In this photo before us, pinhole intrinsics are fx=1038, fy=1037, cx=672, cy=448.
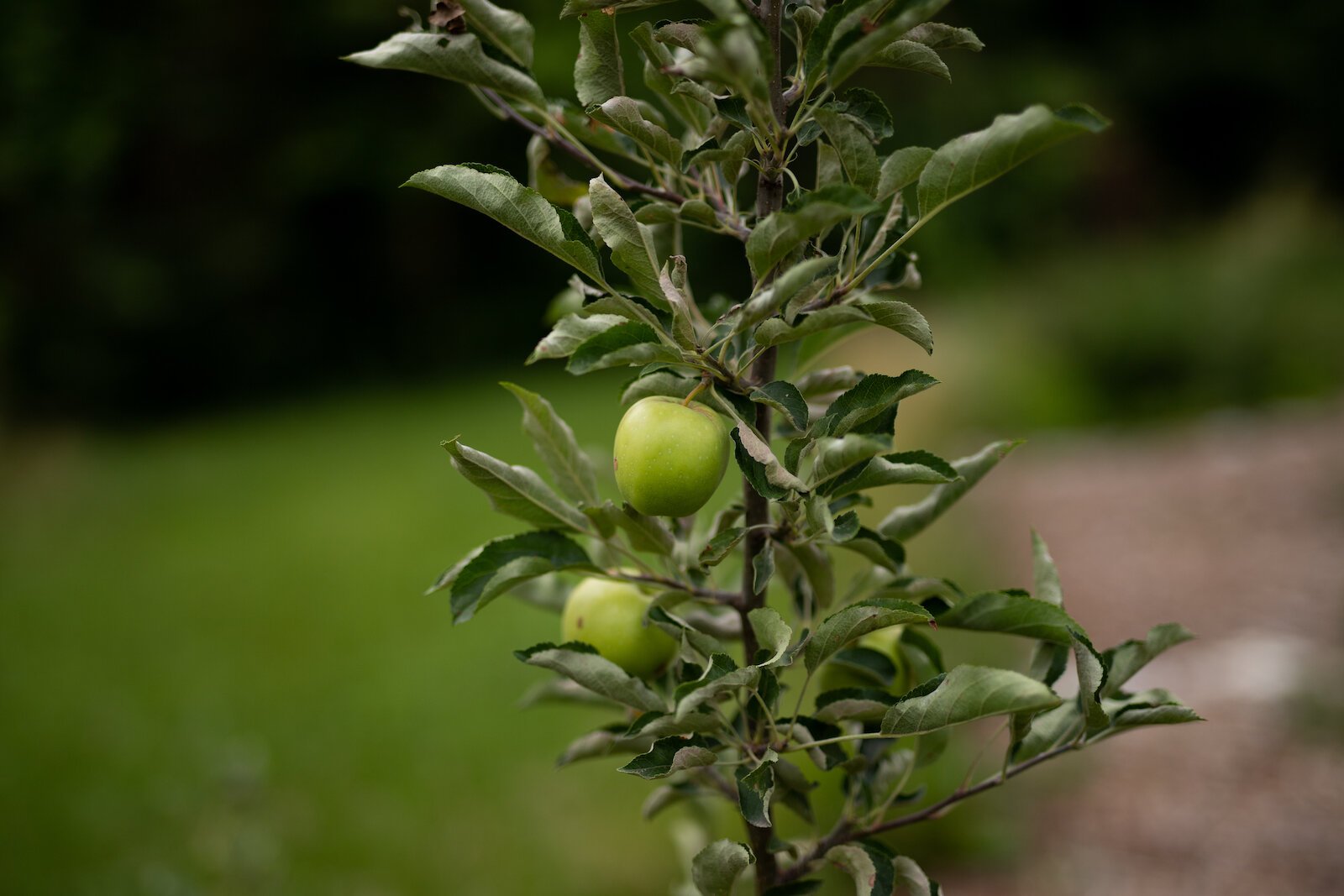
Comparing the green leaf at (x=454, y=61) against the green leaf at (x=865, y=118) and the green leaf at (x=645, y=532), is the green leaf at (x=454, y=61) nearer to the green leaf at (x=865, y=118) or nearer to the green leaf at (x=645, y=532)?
the green leaf at (x=865, y=118)

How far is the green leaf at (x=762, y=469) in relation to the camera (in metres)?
0.66

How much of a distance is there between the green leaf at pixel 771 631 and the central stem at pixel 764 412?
45 millimetres

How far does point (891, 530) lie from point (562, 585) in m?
0.32

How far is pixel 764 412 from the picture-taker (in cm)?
78

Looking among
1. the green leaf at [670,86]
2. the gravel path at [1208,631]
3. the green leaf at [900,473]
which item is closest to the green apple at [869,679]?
the green leaf at [900,473]

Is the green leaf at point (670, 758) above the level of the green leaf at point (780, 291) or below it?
below

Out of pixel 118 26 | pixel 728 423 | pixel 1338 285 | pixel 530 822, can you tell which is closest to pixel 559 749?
pixel 530 822

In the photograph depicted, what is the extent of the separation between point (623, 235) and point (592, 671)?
1.01ft

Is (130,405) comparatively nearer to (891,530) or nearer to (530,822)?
(530,822)

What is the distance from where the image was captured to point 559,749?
310cm

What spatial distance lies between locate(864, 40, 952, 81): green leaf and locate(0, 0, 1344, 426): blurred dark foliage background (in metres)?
6.60

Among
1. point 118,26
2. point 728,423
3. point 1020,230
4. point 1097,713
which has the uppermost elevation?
point 118,26

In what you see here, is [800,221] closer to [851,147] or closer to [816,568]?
[851,147]

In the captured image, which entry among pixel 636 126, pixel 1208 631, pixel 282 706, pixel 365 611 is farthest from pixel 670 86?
pixel 365 611
